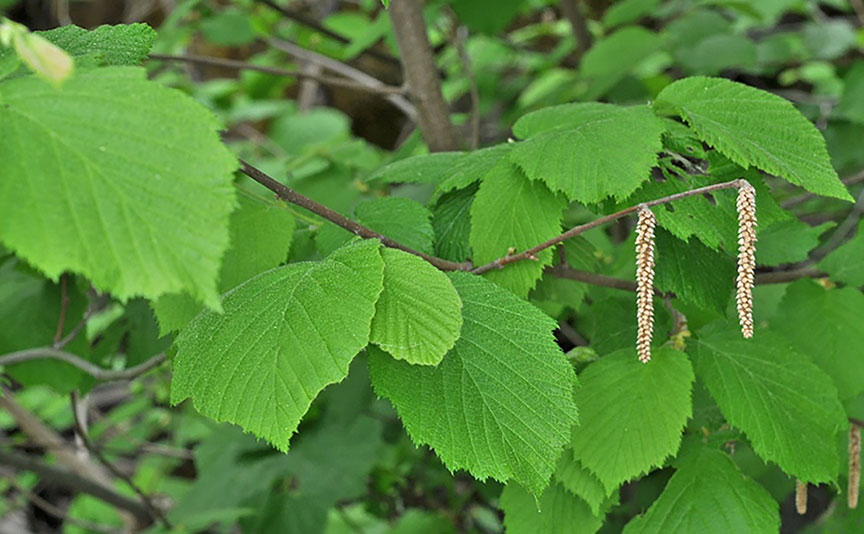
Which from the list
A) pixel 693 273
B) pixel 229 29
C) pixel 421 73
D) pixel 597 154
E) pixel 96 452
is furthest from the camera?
pixel 229 29

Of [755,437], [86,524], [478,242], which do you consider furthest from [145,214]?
[86,524]

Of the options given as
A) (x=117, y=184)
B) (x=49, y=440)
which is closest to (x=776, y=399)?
(x=117, y=184)

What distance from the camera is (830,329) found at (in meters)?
1.18

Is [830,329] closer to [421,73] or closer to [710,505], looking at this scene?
[710,505]

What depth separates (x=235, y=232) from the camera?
3.35 ft

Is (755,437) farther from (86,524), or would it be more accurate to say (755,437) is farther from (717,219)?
(86,524)

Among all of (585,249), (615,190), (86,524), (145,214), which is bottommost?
(86,524)

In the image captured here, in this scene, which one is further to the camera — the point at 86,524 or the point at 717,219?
the point at 86,524

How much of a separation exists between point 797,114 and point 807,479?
439 millimetres

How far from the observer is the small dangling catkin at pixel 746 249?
802mm

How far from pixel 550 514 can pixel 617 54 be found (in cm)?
133

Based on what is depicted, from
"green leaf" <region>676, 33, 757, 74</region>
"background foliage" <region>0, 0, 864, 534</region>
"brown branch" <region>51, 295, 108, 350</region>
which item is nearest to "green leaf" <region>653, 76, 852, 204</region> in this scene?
"background foliage" <region>0, 0, 864, 534</region>

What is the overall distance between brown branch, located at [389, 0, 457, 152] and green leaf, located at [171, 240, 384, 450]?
843 millimetres

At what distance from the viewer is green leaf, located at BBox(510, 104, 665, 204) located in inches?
35.6
